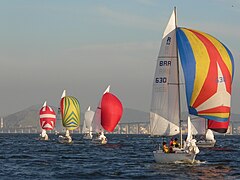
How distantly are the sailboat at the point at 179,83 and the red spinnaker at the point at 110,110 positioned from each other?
4644 centimetres

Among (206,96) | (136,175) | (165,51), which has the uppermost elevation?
(165,51)

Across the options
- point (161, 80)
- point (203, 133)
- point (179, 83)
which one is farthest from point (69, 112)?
point (179, 83)

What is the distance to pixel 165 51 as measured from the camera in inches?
1932

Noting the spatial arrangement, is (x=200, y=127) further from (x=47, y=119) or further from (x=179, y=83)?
(x=179, y=83)

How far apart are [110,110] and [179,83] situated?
48594mm

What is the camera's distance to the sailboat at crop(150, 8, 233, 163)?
48.4 meters

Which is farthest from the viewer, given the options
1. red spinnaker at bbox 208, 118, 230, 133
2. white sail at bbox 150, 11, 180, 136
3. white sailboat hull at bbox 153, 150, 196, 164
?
red spinnaker at bbox 208, 118, 230, 133

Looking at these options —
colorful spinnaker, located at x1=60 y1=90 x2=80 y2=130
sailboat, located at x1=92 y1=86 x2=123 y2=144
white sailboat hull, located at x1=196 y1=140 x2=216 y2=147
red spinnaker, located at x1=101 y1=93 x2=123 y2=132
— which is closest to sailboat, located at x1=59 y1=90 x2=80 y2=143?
colorful spinnaker, located at x1=60 y1=90 x2=80 y2=130

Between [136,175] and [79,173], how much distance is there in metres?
4.31

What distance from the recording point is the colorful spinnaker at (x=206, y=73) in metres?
48.9

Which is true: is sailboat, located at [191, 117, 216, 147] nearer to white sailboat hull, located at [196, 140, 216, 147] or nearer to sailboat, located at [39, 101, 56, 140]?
white sailboat hull, located at [196, 140, 216, 147]

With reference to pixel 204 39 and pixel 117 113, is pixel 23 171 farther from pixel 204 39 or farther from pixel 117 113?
pixel 117 113

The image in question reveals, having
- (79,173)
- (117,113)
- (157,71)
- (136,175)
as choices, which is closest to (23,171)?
(79,173)

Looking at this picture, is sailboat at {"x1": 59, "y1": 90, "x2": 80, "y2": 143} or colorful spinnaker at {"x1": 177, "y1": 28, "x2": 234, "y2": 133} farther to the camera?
sailboat at {"x1": 59, "y1": 90, "x2": 80, "y2": 143}
